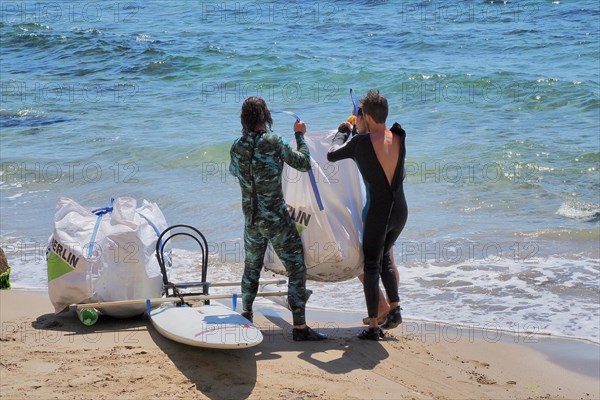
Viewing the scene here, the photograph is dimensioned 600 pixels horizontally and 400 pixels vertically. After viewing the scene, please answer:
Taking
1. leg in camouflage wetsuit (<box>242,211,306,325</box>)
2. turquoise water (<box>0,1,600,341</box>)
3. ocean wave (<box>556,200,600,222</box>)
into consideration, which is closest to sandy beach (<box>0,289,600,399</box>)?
leg in camouflage wetsuit (<box>242,211,306,325</box>)

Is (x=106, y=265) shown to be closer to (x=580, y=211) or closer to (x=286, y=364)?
(x=286, y=364)

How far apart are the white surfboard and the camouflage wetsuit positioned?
0.46 metres

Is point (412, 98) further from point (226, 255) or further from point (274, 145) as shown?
point (274, 145)

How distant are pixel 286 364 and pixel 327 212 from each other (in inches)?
49.9

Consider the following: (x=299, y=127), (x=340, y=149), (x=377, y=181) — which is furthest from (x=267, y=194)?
(x=377, y=181)

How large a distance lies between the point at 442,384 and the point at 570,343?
1540 millimetres

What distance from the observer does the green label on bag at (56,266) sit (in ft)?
20.2

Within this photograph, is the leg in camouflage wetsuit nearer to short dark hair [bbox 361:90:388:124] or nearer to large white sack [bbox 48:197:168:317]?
large white sack [bbox 48:197:168:317]

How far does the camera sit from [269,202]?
5.71 m

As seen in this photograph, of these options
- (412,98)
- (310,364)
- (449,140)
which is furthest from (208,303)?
(412,98)

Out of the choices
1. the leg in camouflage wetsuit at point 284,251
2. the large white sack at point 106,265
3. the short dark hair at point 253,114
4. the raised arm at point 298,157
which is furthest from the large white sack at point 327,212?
the large white sack at point 106,265

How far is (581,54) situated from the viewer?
17359 mm

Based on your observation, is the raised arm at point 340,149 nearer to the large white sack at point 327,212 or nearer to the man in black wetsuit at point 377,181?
the man in black wetsuit at point 377,181

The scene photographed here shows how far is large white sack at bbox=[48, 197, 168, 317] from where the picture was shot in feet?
20.0
